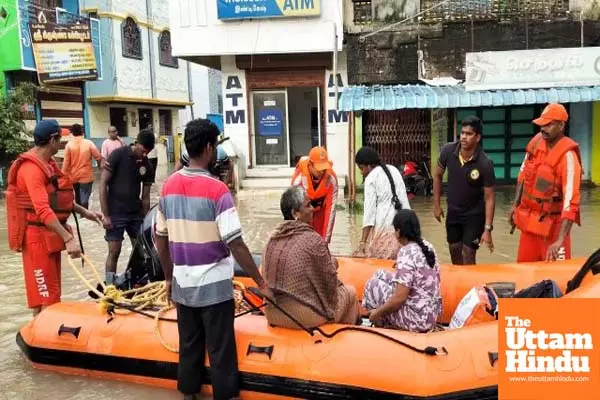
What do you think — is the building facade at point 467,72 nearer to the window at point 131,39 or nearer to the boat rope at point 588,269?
the boat rope at point 588,269

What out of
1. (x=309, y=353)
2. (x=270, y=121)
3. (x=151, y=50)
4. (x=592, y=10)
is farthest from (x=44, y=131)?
(x=151, y=50)

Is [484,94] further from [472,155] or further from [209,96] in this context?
[209,96]

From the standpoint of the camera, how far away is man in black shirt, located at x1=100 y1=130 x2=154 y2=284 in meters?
5.50

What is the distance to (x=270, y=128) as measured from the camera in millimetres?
13500

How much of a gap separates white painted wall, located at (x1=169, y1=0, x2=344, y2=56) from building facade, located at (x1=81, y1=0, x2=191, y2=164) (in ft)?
29.5

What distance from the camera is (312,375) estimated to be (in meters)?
3.33

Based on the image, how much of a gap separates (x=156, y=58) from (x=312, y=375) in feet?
72.6

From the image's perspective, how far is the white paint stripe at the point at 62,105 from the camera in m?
18.0

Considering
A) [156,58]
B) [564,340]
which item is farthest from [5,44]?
[564,340]

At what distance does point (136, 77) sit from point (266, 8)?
37.7 ft

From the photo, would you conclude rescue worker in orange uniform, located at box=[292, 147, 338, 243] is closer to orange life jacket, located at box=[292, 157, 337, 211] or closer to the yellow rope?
orange life jacket, located at box=[292, 157, 337, 211]

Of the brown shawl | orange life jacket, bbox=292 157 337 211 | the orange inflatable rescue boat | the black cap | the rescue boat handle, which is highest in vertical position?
the black cap

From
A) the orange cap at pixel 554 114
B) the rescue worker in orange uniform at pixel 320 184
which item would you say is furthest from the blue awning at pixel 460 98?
the orange cap at pixel 554 114

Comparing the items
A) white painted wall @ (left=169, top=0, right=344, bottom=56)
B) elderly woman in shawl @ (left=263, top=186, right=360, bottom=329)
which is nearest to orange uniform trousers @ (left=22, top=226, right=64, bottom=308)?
elderly woman in shawl @ (left=263, top=186, right=360, bottom=329)
